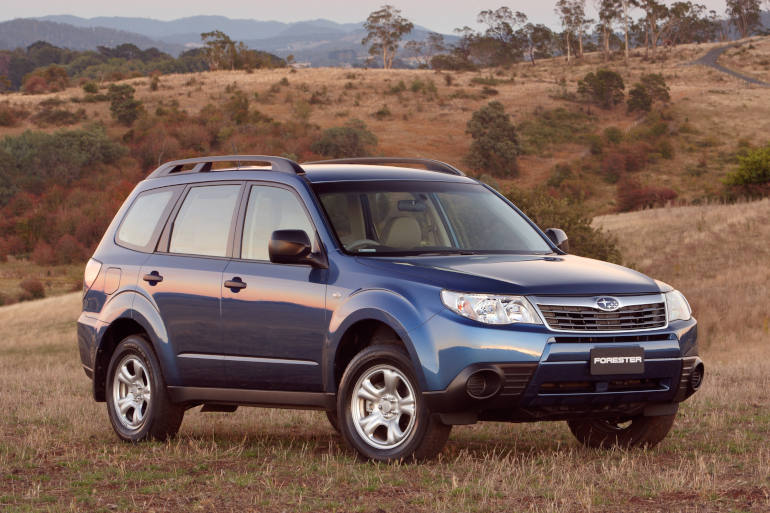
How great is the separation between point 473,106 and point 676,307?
86.6 meters

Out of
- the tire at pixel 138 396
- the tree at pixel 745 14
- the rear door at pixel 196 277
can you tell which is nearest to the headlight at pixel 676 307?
the rear door at pixel 196 277

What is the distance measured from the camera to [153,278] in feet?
28.3

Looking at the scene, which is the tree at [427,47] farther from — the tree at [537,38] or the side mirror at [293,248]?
the side mirror at [293,248]

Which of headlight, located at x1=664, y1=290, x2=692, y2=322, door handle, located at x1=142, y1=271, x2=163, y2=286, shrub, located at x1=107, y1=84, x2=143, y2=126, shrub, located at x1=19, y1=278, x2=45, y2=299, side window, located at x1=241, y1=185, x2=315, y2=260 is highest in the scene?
side window, located at x1=241, y1=185, x2=315, y2=260

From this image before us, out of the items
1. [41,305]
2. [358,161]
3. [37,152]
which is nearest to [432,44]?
[37,152]

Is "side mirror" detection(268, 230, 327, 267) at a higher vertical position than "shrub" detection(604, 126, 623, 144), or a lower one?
higher

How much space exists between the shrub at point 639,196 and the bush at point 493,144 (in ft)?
28.6

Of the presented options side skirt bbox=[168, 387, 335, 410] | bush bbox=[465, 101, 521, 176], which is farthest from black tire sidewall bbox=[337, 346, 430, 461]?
bush bbox=[465, 101, 521, 176]

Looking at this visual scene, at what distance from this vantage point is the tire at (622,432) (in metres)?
7.92

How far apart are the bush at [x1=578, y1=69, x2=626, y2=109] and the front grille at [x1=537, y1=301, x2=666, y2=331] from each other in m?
89.3

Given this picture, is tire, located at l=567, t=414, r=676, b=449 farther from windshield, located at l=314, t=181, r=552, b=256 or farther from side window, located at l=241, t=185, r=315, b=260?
side window, located at l=241, t=185, r=315, b=260

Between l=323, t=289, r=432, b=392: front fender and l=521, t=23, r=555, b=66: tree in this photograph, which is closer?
l=323, t=289, r=432, b=392: front fender

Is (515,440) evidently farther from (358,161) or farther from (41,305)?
(41,305)

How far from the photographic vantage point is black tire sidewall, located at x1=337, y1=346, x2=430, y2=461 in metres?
6.80
